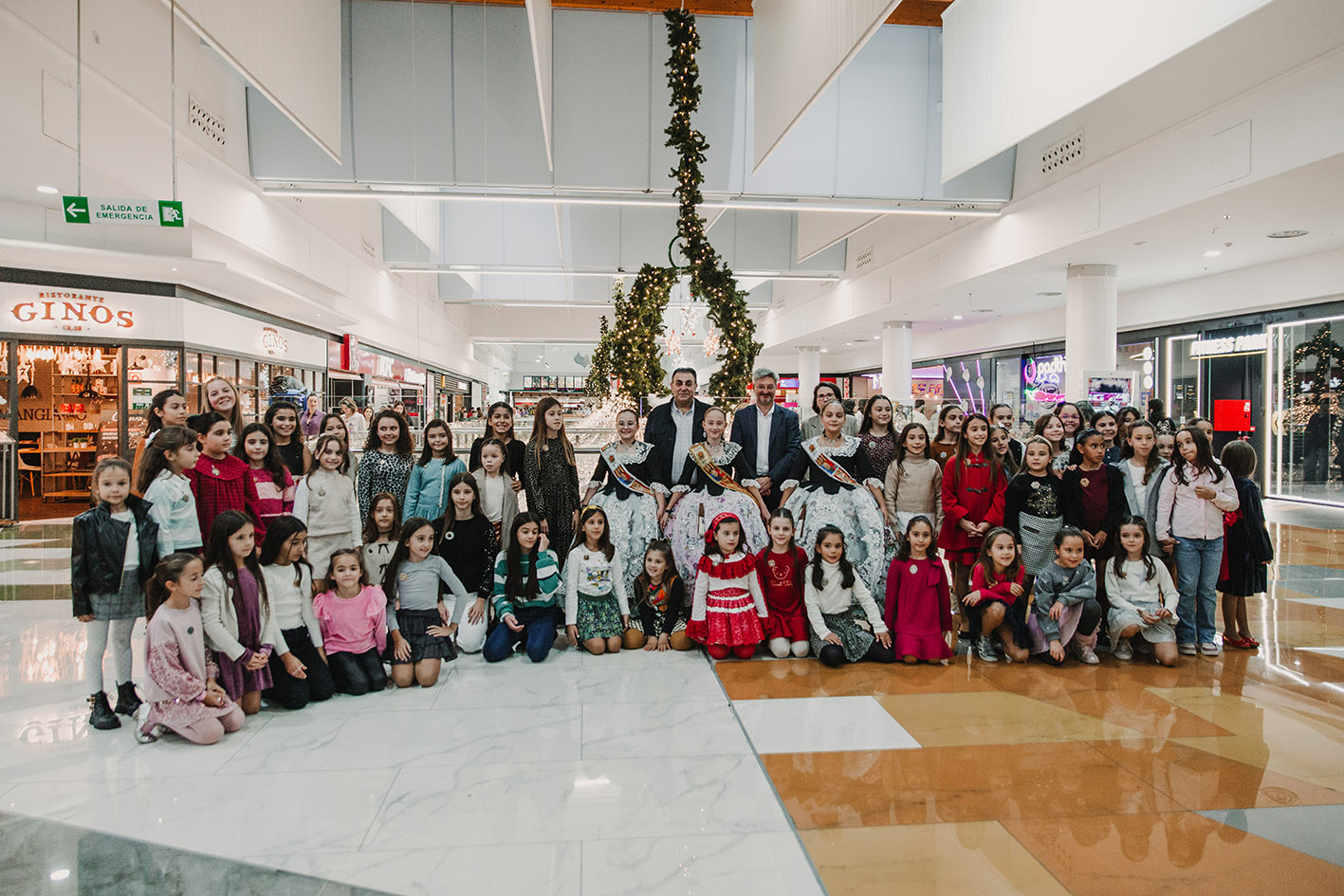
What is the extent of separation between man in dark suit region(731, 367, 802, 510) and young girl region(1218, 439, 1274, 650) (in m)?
2.70

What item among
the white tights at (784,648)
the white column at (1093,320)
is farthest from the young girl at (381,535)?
the white column at (1093,320)

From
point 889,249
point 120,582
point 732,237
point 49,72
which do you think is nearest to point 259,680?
point 120,582

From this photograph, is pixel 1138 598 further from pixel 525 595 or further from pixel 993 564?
pixel 525 595

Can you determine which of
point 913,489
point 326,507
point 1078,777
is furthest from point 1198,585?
point 326,507

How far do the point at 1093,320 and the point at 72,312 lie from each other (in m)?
14.0

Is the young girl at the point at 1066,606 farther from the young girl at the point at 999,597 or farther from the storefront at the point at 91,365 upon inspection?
the storefront at the point at 91,365

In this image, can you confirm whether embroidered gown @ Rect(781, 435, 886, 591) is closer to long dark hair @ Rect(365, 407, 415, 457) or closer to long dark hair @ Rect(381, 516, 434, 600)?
long dark hair @ Rect(381, 516, 434, 600)

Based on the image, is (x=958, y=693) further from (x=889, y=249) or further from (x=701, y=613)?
(x=889, y=249)

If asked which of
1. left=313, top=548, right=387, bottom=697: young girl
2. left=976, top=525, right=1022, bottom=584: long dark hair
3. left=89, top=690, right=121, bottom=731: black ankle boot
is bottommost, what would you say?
left=89, top=690, right=121, bottom=731: black ankle boot

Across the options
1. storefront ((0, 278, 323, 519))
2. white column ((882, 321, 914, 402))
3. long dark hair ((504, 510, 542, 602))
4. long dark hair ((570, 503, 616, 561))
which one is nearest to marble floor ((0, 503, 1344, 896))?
long dark hair ((504, 510, 542, 602))

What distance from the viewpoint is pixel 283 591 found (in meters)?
3.72

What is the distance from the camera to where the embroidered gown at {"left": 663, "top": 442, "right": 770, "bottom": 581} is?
4.73 metres

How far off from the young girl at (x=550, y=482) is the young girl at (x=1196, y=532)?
12.5ft

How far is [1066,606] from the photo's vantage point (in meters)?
4.35
